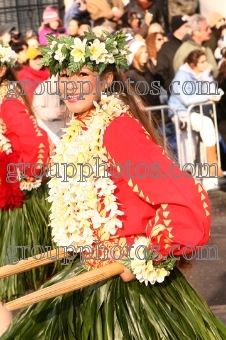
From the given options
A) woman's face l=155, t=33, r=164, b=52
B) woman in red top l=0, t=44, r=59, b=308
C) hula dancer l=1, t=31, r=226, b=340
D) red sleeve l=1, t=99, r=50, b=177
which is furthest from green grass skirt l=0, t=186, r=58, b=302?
woman's face l=155, t=33, r=164, b=52

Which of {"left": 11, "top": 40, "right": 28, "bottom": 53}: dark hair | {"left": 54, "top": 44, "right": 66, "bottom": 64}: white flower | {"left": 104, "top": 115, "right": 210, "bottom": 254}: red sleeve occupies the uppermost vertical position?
{"left": 11, "top": 40, "right": 28, "bottom": 53}: dark hair

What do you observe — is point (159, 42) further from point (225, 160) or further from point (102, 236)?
point (102, 236)

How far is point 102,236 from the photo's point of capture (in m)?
3.73

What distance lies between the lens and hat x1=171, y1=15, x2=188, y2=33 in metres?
9.97

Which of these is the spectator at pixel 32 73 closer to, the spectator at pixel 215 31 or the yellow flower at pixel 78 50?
the spectator at pixel 215 31

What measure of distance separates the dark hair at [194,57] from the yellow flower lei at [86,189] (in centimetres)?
555

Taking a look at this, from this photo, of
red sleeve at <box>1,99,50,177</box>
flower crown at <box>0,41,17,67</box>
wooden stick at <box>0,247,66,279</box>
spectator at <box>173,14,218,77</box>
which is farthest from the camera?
spectator at <box>173,14,218,77</box>

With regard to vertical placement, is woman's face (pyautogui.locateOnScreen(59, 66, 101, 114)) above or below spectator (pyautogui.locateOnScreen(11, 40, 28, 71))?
below

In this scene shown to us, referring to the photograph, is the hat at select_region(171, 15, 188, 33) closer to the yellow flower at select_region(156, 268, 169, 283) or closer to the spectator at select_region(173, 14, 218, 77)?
the spectator at select_region(173, 14, 218, 77)

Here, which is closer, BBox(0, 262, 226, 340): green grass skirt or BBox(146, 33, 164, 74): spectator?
BBox(0, 262, 226, 340): green grass skirt

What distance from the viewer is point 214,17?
33.6 feet

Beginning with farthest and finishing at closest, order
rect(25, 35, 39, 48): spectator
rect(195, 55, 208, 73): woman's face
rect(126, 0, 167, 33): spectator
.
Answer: rect(126, 0, 167, 33): spectator
rect(25, 35, 39, 48): spectator
rect(195, 55, 208, 73): woman's face

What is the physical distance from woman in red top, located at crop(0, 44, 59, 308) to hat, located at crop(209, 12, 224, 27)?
4.70 meters

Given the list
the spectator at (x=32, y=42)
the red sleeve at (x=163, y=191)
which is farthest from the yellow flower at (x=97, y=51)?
the spectator at (x=32, y=42)
